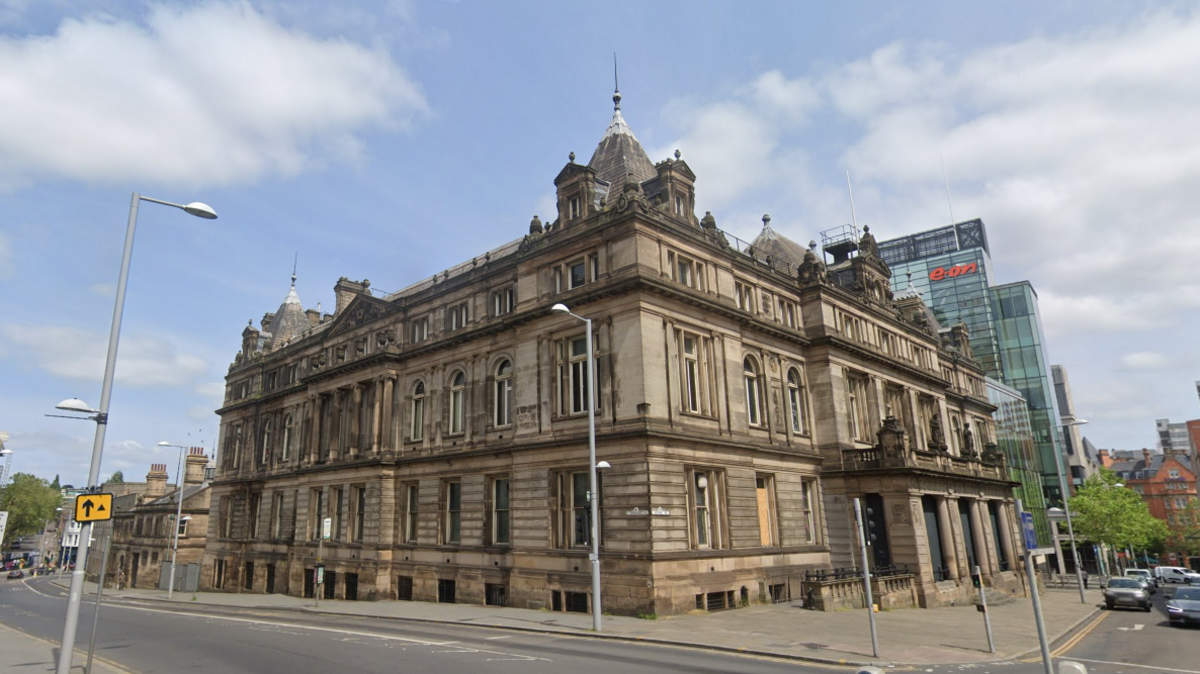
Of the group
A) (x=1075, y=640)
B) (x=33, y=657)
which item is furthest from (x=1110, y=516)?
(x=33, y=657)

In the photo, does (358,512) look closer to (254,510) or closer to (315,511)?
(315,511)

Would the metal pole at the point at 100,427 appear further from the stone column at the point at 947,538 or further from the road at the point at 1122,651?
the stone column at the point at 947,538

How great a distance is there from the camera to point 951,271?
285 feet

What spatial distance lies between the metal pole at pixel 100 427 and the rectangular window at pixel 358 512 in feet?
84.0

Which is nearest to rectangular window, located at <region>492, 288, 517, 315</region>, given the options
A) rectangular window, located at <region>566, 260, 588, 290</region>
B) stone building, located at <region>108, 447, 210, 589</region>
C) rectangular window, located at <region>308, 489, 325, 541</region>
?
rectangular window, located at <region>566, 260, 588, 290</region>

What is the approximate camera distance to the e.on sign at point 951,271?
280 feet

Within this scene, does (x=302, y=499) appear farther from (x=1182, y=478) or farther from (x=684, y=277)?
(x=1182, y=478)

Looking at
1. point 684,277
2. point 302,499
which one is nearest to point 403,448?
point 302,499

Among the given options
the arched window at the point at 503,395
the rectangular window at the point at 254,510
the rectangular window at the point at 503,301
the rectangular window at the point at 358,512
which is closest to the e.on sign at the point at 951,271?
the rectangular window at the point at 503,301

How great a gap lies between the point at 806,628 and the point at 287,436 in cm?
4191

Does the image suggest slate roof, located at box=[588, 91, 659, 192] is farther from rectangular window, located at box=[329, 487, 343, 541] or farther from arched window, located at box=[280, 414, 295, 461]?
arched window, located at box=[280, 414, 295, 461]

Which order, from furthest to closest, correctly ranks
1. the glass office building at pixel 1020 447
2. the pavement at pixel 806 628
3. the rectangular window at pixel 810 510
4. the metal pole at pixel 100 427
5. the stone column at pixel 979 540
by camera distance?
1. the glass office building at pixel 1020 447
2. the stone column at pixel 979 540
3. the rectangular window at pixel 810 510
4. the pavement at pixel 806 628
5. the metal pole at pixel 100 427

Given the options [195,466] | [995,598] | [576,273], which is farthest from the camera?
[195,466]

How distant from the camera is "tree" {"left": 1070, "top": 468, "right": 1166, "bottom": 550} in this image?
60.0 metres
